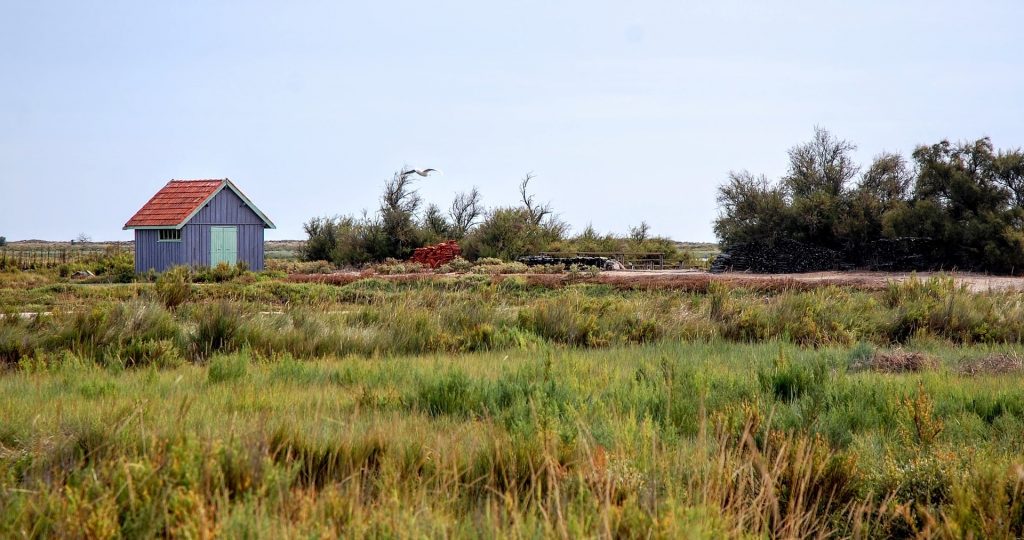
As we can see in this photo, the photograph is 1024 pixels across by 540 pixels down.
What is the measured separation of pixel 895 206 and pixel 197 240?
3041 centimetres

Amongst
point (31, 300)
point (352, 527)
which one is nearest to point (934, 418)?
point (352, 527)

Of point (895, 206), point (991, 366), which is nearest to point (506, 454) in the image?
point (991, 366)

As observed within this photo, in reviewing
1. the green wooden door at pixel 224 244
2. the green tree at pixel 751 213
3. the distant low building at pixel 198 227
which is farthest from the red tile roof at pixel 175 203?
the green tree at pixel 751 213

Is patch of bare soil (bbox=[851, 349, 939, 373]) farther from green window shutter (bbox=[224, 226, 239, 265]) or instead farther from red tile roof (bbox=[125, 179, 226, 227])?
green window shutter (bbox=[224, 226, 239, 265])

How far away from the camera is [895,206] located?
116 ft

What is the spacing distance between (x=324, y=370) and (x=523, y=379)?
2273 mm

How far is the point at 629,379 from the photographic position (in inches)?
295

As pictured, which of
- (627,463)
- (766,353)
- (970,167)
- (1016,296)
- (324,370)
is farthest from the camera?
(970,167)

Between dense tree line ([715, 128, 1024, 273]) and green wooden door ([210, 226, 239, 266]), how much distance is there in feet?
77.6

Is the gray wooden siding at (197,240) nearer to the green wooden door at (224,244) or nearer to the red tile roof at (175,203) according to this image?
the green wooden door at (224,244)

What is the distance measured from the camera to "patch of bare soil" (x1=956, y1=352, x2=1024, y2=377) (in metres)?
8.81

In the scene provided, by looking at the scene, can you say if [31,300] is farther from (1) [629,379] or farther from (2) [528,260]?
(2) [528,260]

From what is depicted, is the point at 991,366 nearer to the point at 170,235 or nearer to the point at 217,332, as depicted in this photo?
the point at 217,332

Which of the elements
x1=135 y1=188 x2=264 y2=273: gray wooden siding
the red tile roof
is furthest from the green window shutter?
the red tile roof
